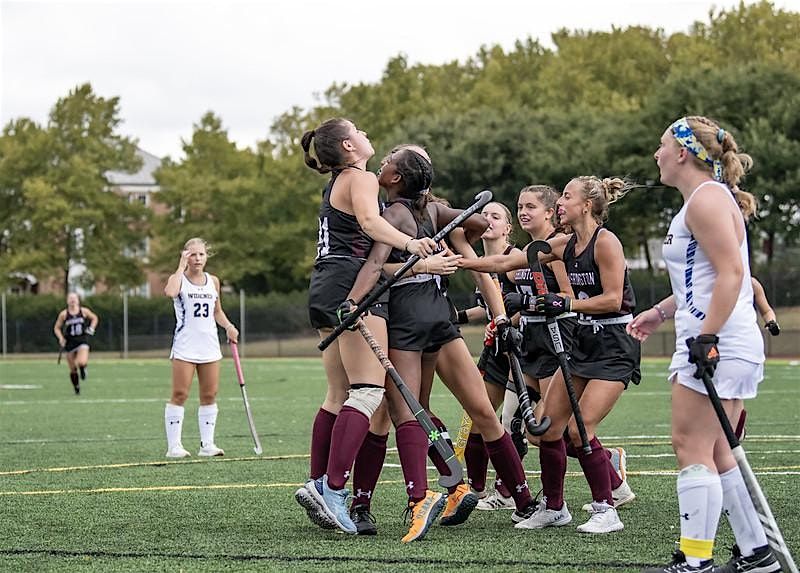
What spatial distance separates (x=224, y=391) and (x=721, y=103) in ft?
86.2

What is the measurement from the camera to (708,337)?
16.6 ft

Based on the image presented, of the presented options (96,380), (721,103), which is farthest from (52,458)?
(721,103)

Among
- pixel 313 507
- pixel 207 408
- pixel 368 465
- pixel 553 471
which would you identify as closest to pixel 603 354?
pixel 553 471

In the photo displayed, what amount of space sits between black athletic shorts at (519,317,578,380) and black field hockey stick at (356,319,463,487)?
1.45 metres

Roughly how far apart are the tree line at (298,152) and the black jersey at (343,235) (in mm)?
41827

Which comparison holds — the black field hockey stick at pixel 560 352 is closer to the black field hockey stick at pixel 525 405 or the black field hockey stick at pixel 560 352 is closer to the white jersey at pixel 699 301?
the black field hockey stick at pixel 525 405

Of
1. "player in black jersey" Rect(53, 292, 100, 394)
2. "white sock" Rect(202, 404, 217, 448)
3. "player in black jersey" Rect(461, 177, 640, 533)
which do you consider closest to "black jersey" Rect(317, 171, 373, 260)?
"player in black jersey" Rect(461, 177, 640, 533)

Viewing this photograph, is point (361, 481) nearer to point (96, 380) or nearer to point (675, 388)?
point (675, 388)

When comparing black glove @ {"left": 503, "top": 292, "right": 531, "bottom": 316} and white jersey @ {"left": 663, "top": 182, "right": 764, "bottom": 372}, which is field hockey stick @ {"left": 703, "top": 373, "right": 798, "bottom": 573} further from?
black glove @ {"left": 503, "top": 292, "right": 531, "bottom": 316}

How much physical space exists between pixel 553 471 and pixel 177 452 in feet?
17.5

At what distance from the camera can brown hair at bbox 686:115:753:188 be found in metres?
5.39

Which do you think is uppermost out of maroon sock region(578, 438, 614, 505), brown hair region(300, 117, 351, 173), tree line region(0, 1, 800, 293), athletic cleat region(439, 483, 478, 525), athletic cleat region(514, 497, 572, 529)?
tree line region(0, 1, 800, 293)

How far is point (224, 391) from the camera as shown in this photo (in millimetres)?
23922

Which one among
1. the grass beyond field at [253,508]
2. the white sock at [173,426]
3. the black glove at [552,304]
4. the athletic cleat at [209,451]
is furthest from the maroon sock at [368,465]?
the white sock at [173,426]
